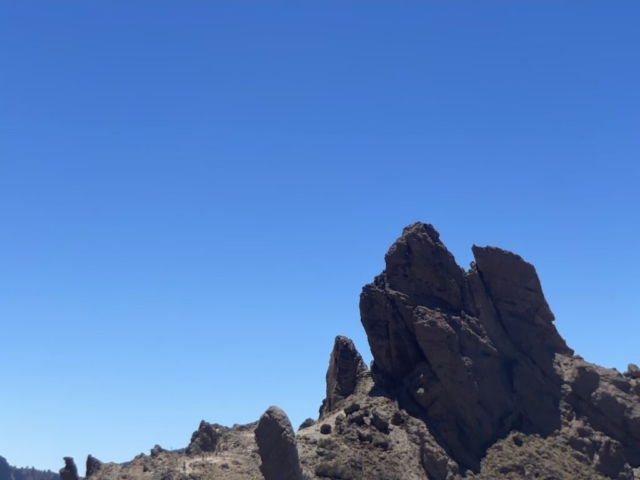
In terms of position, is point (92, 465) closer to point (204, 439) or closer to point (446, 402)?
point (204, 439)

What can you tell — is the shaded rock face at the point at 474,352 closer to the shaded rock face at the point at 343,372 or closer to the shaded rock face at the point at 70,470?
the shaded rock face at the point at 343,372

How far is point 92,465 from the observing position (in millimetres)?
78125

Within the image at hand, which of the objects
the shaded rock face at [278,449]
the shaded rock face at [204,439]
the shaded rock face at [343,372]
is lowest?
the shaded rock face at [278,449]

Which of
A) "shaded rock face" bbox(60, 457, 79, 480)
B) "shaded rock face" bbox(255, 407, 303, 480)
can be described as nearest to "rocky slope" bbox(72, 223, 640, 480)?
"shaded rock face" bbox(255, 407, 303, 480)

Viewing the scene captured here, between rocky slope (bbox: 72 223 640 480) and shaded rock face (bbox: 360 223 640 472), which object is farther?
shaded rock face (bbox: 360 223 640 472)

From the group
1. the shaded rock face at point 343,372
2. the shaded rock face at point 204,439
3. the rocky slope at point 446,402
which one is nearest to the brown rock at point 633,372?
the rocky slope at point 446,402

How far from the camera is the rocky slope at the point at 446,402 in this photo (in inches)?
2719

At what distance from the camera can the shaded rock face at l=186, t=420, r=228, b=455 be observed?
77.5 metres

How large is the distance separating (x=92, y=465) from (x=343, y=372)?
23.1 metres

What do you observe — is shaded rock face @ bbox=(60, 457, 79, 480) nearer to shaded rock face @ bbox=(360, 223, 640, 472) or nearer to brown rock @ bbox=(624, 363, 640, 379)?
shaded rock face @ bbox=(360, 223, 640, 472)

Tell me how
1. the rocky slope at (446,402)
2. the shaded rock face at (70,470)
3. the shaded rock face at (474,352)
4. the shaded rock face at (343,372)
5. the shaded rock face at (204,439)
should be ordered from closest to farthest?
the rocky slope at (446,402) → the shaded rock face at (70,470) → the shaded rock face at (474,352) → the shaded rock face at (204,439) → the shaded rock face at (343,372)

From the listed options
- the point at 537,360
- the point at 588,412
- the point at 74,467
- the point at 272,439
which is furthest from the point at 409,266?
the point at 74,467

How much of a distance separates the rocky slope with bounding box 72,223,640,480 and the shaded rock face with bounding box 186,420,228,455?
10cm

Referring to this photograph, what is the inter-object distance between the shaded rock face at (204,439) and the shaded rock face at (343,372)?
1033 centimetres
